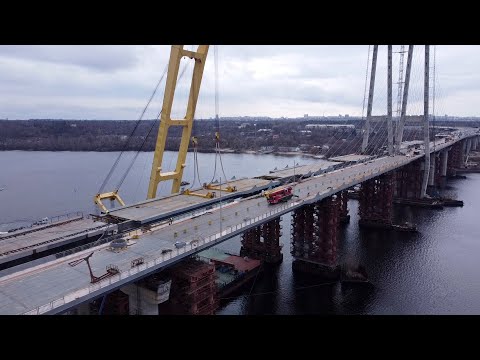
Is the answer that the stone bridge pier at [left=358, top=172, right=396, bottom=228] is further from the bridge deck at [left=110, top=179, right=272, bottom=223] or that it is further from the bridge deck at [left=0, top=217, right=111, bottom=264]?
the bridge deck at [left=0, top=217, right=111, bottom=264]

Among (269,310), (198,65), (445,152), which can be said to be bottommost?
(269,310)

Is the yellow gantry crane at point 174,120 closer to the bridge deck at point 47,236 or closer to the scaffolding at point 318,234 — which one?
the bridge deck at point 47,236

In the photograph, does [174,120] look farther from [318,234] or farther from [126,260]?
[318,234]

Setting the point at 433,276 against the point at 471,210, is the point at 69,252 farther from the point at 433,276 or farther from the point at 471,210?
the point at 471,210

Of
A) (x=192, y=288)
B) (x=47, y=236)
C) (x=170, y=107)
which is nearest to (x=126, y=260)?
(x=192, y=288)

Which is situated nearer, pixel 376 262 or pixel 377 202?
pixel 376 262

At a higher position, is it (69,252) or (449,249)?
(69,252)

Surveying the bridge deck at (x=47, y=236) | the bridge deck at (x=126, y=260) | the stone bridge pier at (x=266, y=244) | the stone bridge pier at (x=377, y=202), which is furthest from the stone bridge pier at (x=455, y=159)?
the bridge deck at (x=47, y=236)
